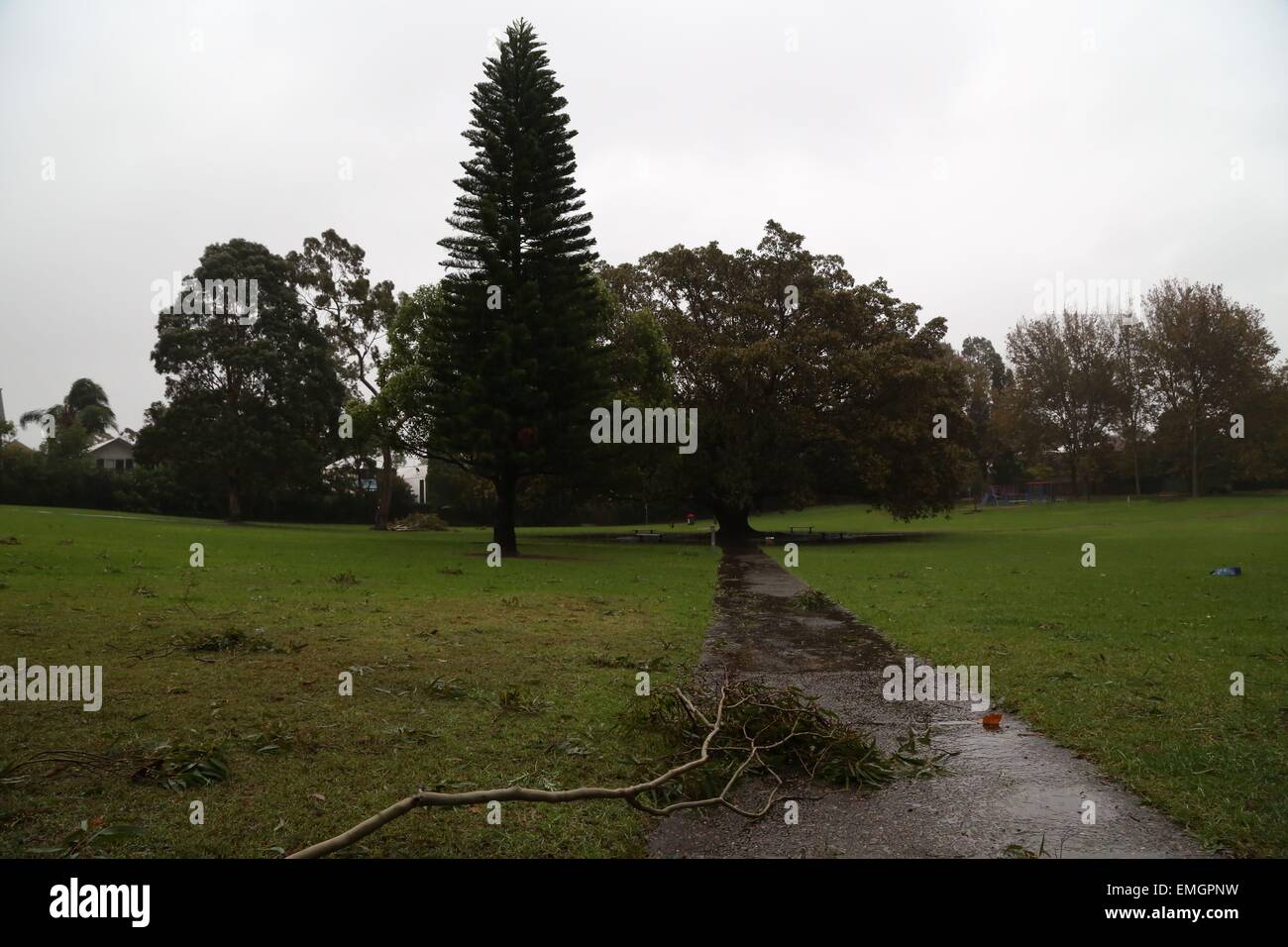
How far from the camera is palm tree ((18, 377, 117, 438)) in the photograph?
54719 millimetres

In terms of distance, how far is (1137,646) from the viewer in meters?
8.09

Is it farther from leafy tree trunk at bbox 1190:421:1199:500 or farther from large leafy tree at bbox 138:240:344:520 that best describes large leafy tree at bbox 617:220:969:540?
leafy tree trunk at bbox 1190:421:1199:500

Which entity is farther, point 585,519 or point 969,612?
point 585,519

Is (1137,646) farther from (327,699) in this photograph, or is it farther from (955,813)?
(327,699)

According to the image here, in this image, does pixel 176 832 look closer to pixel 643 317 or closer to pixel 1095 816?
pixel 1095 816

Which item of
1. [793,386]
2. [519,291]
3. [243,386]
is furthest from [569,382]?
[243,386]

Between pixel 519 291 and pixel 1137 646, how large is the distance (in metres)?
15.7

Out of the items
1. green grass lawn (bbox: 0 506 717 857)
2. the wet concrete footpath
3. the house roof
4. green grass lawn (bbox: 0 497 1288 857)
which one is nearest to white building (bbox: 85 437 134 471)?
the house roof

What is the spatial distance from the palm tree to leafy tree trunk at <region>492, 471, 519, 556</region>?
39.8 m

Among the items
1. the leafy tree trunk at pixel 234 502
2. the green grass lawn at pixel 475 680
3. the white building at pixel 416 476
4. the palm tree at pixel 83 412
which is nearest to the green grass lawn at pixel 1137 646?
the green grass lawn at pixel 475 680
